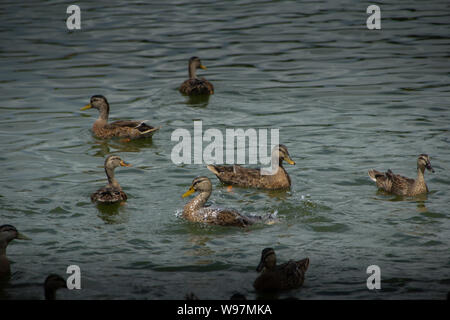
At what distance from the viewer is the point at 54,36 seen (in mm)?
26594

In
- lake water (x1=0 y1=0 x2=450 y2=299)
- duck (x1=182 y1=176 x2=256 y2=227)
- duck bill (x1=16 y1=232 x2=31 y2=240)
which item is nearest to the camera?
lake water (x1=0 y1=0 x2=450 y2=299)

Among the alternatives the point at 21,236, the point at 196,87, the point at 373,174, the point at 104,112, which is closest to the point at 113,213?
the point at 21,236

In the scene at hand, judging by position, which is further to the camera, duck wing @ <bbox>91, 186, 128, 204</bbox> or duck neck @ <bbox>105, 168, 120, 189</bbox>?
duck neck @ <bbox>105, 168, 120, 189</bbox>

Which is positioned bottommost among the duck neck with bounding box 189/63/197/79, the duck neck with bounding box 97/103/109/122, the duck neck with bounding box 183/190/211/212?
the duck neck with bounding box 183/190/211/212

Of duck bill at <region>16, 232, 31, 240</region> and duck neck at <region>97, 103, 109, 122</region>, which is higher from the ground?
duck neck at <region>97, 103, 109, 122</region>

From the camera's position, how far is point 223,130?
1695 cm

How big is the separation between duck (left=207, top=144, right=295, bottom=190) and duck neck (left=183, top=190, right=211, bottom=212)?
1540 mm

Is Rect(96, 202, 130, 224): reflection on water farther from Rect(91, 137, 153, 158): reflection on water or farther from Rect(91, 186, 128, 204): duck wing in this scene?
Rect(91, 137, 153, 158): reflection on water

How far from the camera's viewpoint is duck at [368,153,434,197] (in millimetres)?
12891

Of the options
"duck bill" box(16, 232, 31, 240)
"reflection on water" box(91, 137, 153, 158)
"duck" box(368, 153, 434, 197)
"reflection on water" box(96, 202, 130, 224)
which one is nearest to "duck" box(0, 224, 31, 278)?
"duck bill" box(16, 232, 31, 240)

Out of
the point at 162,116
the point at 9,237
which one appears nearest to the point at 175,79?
the point at 162,116

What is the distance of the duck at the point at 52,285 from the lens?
8883mm

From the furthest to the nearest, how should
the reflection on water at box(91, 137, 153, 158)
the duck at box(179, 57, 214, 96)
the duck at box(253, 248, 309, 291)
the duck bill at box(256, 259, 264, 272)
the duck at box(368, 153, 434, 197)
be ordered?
the duck at box(179, 57, 214, 96) < the reflection on water at box(91, 137, 153, 158) < the duck at box(368, 153, 434, 197) < the duck bill at box(256, 259, 264, 272) < the duck at box(253, 248, 309, 291)

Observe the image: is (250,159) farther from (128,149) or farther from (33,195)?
(33,195)
